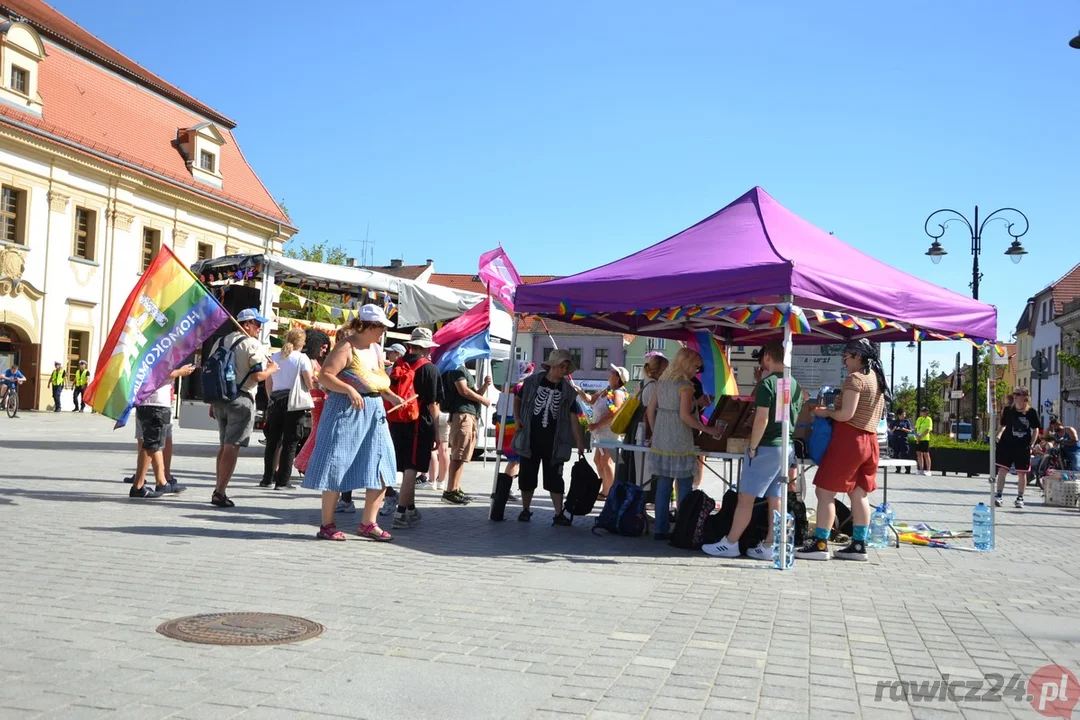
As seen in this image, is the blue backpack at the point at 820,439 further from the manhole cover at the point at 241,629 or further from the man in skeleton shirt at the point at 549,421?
the manhole cover at the point at 241,629

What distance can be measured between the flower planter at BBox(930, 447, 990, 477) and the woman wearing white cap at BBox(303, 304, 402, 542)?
21944 mm

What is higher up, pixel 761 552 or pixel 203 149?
pixel 203 149

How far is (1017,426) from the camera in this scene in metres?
16.6

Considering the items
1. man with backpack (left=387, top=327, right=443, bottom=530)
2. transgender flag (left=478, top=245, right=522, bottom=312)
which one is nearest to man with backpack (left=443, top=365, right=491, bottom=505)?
transgender flag (left=478, top=245, right=522, bottom=312)

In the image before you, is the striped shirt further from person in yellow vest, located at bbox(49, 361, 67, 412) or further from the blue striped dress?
person in yellow vest, located at bbox(49, 361, 67, 412)

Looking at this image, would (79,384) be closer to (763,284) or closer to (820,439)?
(820,439)

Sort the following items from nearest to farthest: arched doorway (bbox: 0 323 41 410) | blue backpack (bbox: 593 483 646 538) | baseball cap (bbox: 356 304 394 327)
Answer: baseball cap (bbox: 356 304 394 327), blue backpack (bbox: 593 483 646 538), arched doorway (bbox: 0 323 41 410)

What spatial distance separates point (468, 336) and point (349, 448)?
705cm

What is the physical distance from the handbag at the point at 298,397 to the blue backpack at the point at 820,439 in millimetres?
6043

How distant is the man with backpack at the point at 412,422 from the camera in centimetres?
991

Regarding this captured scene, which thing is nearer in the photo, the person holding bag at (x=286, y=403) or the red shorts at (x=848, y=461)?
the red shorts at (x=848, y=461)

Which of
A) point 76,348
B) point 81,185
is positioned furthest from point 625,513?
point 76,348

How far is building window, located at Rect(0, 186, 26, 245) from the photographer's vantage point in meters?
34.4

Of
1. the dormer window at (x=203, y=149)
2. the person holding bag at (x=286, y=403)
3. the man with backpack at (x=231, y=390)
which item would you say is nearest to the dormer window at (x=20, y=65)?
the dormer window at (x=203, y=149)
